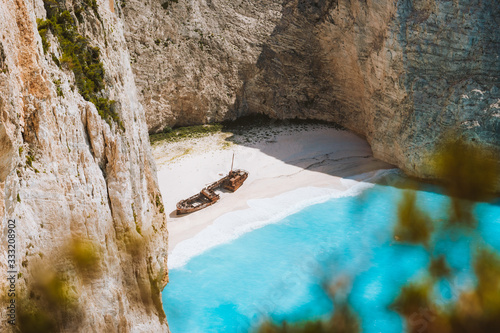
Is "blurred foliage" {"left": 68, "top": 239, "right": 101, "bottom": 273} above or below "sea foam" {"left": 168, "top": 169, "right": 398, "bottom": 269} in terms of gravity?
above

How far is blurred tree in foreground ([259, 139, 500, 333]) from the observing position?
10.9 feet

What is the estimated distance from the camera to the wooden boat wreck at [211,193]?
21.0 meters

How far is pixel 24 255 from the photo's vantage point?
7340 mm

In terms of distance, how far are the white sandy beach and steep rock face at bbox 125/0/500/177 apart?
6.63ft

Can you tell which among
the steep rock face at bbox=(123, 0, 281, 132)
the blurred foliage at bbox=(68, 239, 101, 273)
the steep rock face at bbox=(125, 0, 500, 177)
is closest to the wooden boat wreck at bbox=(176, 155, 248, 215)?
the steep rock face at bbox=(123, 0, 281, 132)

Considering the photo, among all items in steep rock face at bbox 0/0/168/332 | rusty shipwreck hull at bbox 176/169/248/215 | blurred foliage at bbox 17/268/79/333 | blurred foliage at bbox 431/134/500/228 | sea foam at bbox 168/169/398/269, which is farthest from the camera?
rusty shipwreck hull at bbox 176/169/248/215

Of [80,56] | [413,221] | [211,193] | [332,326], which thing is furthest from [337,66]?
[332,326]

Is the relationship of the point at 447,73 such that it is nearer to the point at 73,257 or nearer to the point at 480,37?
the point at 480,37

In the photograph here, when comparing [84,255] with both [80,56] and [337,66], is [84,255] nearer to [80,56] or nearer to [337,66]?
[80,56]

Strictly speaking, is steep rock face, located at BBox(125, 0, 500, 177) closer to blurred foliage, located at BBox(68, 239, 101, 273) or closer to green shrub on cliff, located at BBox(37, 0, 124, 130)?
green shrub on cliff, located at BBox(37, 0, 124, 130)

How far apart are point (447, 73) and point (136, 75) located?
62.9 ft

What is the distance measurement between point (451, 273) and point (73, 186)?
763 centimetres

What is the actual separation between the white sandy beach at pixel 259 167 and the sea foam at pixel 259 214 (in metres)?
0.06

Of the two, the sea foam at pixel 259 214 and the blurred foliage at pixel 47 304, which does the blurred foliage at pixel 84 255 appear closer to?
the blurred foliage at pixel 47 304
